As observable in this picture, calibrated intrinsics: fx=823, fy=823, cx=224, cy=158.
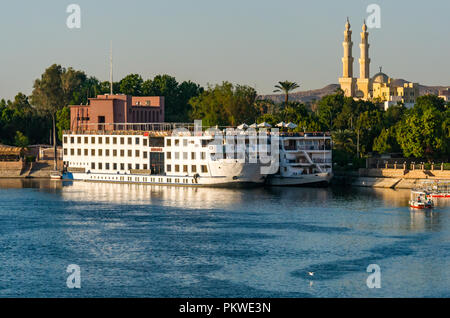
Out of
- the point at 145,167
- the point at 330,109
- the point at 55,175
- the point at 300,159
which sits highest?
the point at 330,109

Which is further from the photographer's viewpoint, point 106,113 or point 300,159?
point 106,113

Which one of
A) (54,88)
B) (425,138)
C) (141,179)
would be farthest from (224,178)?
(54,88)

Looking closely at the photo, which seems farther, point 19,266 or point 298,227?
point 298,227

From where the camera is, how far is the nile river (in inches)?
1662

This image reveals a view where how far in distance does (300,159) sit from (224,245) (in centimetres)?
3823

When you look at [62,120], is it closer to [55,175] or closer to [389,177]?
[55,175]

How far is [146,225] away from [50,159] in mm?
56045

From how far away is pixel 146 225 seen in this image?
60.2 meters

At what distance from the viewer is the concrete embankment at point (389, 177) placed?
8331cm

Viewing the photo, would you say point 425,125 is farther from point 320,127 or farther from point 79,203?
point 79,203

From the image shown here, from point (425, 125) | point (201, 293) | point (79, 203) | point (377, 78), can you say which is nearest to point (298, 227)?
point (201, 293)

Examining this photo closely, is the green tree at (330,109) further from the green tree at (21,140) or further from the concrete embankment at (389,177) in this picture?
the green tree at (21,140)

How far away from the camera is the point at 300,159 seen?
293 ft

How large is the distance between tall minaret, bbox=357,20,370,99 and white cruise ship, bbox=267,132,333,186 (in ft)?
283
